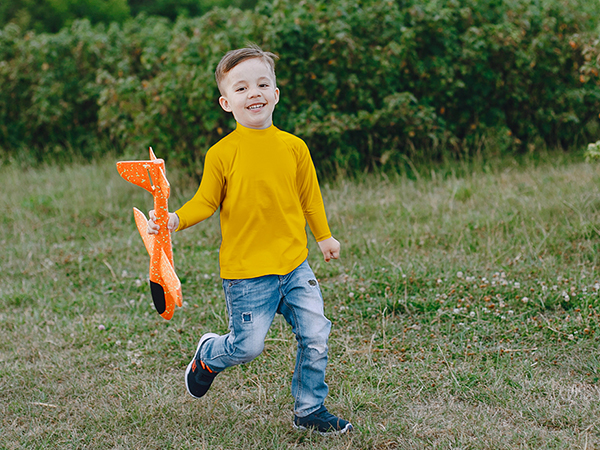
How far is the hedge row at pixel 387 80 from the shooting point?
22.1ft

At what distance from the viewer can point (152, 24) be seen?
33.6 ft

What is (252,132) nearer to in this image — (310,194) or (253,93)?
(253,93)

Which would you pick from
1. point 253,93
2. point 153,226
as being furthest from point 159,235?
point 253,93

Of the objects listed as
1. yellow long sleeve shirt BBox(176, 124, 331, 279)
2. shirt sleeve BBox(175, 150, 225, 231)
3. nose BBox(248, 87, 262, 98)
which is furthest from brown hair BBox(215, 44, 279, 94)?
shirt sleeve BBox(175, 150, 225, 231)

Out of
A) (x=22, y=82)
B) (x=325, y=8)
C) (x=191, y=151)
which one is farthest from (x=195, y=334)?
(x=22, y=82)

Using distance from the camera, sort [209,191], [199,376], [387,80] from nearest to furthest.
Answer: [209,191] → [199,376] → [387,80]

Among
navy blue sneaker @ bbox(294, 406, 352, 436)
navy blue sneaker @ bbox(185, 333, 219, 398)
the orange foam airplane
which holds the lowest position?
navy blue sneaker @ bbox(294, 406, 352, 436)

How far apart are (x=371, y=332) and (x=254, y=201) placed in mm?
1609

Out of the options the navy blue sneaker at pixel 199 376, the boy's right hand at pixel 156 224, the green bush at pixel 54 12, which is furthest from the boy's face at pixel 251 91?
the green bush at pixel 54 12

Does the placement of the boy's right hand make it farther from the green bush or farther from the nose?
the green bush

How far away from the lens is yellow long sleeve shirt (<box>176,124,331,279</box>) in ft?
8.73

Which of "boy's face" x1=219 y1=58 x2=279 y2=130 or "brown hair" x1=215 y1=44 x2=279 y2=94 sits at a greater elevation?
"brown hair" x1=215 y1=44 x2=279 y2=94

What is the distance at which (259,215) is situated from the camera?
8.81 feet

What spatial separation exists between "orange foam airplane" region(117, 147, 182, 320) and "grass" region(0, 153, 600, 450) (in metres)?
0.76
